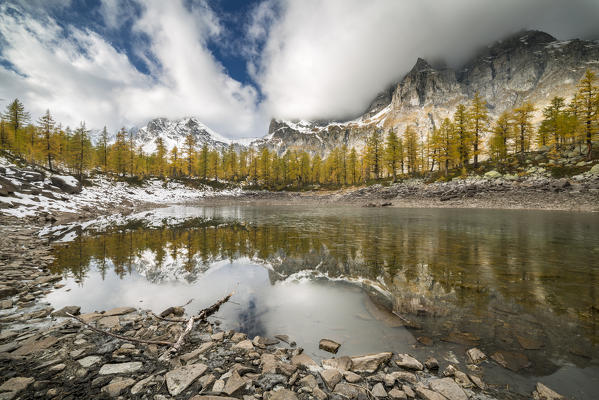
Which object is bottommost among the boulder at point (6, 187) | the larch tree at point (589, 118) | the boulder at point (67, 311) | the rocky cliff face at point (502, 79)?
the boulder at point (67, 311)

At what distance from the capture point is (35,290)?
21.2 feet

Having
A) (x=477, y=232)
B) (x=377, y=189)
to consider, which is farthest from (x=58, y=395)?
(x=377, y=189)

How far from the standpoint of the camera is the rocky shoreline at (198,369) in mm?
2898

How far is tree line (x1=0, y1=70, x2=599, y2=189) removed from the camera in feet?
146

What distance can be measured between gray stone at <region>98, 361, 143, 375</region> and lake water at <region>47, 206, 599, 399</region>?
1.96 metres

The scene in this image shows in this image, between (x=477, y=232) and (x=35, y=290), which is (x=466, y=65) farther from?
(x=35, y=290)

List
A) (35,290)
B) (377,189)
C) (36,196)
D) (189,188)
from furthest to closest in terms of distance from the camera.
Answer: (189,188) < (377,189) < (36,196) < (35,290)

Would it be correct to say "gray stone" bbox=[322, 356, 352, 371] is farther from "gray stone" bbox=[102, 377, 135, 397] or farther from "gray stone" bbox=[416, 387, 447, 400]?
"gray stone" bbox=[102, 377, 135, 397]

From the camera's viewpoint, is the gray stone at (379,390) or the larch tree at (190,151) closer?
the gray stone at (379,390)

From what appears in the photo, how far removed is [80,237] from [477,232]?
25905mm

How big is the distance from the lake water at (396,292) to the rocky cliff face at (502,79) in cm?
15806

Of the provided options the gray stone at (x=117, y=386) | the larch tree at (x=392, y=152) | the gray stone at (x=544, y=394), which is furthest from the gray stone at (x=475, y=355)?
the larch tree at (x=392, y=152)

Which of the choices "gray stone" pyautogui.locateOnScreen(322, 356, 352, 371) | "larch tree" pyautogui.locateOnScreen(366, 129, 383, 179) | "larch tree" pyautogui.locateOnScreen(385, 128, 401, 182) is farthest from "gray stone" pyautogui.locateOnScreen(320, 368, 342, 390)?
"larch tree" pyautogui.locateOnScreen(366, 129, 383, 179)

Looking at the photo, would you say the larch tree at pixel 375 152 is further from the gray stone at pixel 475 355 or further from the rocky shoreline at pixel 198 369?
the rocky shoreline at pixel 198 369
